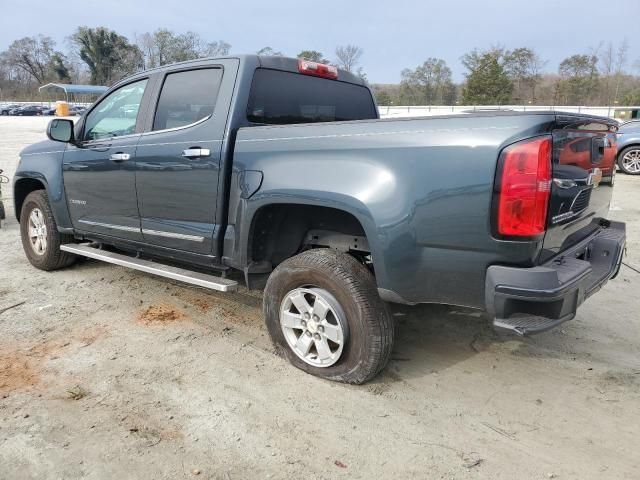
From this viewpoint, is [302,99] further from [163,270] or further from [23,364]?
[23,364]

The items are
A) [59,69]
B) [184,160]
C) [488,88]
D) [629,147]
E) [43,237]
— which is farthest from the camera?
[59,69]

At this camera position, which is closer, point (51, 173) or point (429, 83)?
point (51, 173)

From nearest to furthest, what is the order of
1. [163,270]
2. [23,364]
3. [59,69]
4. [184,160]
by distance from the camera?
[23,364]
[184,160]
[163,270]
[59,69]

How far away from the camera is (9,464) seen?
2451 millimetres

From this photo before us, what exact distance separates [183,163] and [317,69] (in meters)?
1.38

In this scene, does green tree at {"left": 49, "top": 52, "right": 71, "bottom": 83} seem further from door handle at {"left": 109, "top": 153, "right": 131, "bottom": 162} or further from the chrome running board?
door handle at {"left": 109, "top": 153, "right": 131, "bottom": 162}

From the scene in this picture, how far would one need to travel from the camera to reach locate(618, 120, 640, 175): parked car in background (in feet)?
41.9

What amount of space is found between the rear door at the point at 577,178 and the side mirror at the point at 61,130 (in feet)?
13.2

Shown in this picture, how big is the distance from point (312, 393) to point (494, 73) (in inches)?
2000

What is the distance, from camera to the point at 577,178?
2.71 metres

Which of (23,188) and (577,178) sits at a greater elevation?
(577,178)

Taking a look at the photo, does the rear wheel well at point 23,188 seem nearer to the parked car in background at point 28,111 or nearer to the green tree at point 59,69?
the parked car in background at point 28,111

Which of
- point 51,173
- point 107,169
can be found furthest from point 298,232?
point 51,173

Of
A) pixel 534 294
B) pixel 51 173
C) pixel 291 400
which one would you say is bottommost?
pixel 291 400
